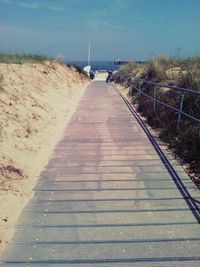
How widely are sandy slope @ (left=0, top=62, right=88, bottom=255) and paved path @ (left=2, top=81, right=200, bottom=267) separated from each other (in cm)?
21

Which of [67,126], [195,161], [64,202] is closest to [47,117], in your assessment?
[67,126]

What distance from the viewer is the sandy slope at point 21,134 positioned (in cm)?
613

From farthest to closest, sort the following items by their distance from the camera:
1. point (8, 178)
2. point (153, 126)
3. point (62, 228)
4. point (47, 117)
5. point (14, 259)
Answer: point (47, 117) < point (153, 126) < point (8, 178) < point (62, 228) < point (14, 259)

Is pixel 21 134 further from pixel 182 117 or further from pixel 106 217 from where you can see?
pixel 106 217

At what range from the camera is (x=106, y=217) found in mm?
5383

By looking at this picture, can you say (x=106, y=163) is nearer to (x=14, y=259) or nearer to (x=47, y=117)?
(x=14, y=259)

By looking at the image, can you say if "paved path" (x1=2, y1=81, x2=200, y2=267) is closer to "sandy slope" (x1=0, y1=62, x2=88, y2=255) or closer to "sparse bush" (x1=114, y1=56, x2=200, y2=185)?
"sandy slope" (x1=0, y1=62, x2=88, y2=255)

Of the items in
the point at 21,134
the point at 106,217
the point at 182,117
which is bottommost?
the point at 21,134

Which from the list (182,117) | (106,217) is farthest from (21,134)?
(106,217)

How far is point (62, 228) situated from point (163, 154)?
384 centimetres

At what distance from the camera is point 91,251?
14.8 feet

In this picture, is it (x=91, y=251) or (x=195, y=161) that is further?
(x=195, y=161)

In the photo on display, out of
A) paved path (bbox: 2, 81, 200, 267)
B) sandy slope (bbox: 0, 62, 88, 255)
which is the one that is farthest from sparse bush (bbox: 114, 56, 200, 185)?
sandy slope (bbox: 0, 62, 88, 255)

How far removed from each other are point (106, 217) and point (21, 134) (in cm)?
507
